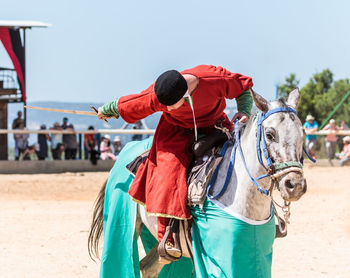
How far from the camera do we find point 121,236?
436 centimetres

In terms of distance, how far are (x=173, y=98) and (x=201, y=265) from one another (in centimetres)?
100

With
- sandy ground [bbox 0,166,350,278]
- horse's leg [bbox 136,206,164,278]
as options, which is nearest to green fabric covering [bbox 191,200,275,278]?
horse's leg [bbox 136,206,164,278]

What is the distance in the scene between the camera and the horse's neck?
349 centimetres

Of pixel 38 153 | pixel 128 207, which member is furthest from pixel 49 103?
pixel 128 207

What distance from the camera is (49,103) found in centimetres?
2386

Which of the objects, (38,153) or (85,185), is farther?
(38,153)

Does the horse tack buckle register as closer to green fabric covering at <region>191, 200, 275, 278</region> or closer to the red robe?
green fabric covering at <region>191, 200, 275, 278</region>

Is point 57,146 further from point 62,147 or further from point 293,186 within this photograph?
point 293,186

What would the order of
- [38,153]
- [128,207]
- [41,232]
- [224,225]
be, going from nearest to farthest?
[224,225] < [128,207] < [41,232] < [38,153]

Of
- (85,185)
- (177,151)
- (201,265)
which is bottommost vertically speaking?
(85,185)

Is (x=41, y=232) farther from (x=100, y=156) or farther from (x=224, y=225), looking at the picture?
(x=100, y=156)

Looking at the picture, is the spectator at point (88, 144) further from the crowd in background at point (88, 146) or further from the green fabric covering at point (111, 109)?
the green fabric covering at point (111, 109)

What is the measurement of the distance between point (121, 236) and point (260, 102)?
1.58m

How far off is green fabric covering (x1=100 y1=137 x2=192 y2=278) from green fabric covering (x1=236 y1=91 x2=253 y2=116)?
0.99m
